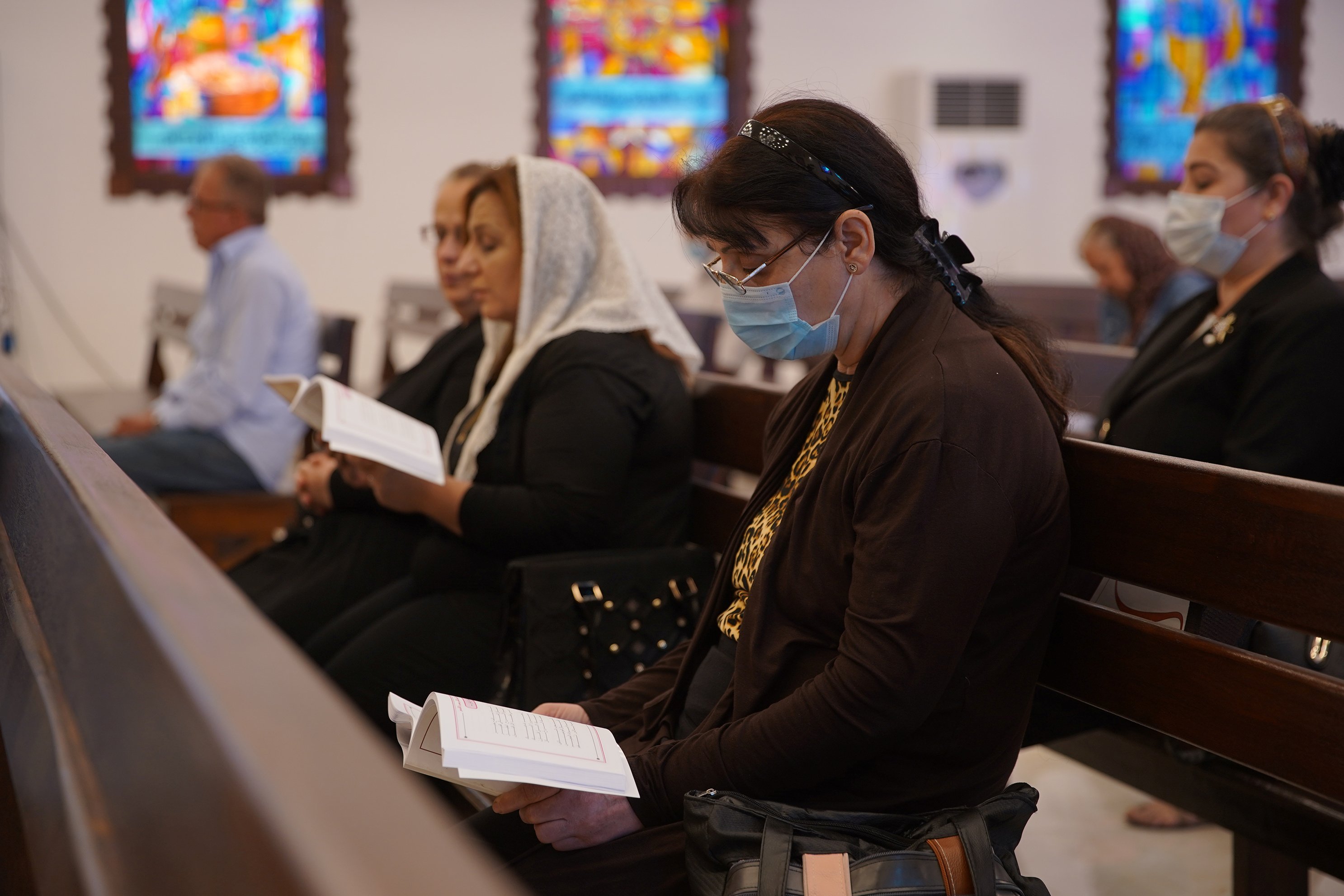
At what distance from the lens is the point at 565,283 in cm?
236

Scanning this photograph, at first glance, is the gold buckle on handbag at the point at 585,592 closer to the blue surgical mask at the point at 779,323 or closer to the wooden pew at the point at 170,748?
the blue surgical mask at the point at 779,323

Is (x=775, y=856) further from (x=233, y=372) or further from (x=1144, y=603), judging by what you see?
(x=233, y=372)

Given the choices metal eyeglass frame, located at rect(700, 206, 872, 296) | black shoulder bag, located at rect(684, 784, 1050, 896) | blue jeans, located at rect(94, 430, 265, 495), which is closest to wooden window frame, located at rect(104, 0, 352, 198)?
blue jeans, located at rect(94, 430, 265, 495)

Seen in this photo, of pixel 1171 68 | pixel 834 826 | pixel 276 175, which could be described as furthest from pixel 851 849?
pixel 1171 68

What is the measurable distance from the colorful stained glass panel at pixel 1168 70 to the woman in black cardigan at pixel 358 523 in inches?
274

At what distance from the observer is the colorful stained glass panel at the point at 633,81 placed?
7891 mm

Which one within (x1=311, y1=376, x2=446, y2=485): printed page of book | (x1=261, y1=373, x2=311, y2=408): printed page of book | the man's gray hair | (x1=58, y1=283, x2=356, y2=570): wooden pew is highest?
the man's gray hair

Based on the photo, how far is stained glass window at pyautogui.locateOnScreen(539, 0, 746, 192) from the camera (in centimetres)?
788

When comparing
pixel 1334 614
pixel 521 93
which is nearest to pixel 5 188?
pixel 521 93

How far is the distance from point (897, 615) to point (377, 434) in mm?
1089

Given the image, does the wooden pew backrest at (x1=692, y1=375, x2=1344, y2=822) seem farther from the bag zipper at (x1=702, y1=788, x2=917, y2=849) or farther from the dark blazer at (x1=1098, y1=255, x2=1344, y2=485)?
the dark blazer at (x1=1098, y1=255, x2=1344, y2=485)

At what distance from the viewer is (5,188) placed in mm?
7082

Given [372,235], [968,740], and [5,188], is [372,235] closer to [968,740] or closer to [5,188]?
[5,188]

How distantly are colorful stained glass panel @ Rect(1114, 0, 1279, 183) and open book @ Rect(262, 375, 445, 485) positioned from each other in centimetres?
765
